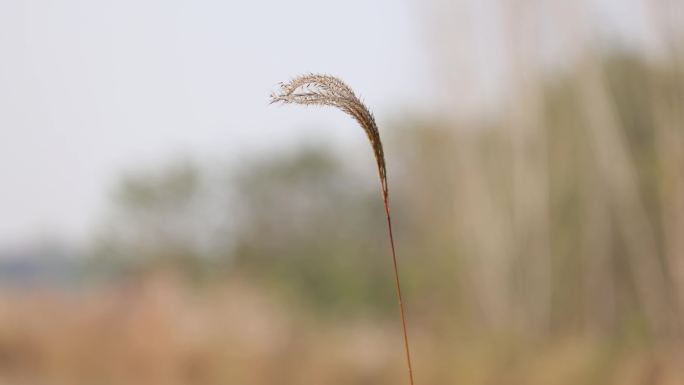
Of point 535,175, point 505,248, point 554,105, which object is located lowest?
point 505,248

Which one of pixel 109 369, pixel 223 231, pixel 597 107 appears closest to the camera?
pixel 597 107

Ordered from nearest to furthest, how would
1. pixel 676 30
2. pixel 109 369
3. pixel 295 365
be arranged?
pixel 676 30 < pixel 295 365 < pixel 109 369

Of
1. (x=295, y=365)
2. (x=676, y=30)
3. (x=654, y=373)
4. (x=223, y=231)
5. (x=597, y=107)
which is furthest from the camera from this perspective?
(x=223, y=231)

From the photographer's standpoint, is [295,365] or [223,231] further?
[223,231]

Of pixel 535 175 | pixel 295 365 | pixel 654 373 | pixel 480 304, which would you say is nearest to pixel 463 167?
pixel 535 175

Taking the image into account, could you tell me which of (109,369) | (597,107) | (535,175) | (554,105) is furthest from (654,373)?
(109,369)

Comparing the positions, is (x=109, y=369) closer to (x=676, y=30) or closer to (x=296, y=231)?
(x=676, y=30)

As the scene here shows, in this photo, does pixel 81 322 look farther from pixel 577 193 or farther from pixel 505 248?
pixel 577 193

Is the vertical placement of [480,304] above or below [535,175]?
below

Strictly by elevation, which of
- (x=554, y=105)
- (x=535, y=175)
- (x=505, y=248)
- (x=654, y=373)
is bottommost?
(x=654, y=373)
